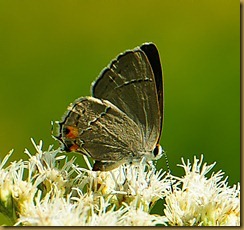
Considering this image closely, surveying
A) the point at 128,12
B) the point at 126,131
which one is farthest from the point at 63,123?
the point at 128,12

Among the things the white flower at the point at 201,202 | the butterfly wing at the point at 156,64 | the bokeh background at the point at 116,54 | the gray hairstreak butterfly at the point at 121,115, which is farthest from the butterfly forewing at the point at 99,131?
the bokeh background at the point at 116,54

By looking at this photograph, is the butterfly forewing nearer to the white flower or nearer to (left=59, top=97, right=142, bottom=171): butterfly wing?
(left=59, top=97, right=142, bottom=171): butterfly wing

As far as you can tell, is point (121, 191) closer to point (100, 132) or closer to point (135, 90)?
point (100, 132)

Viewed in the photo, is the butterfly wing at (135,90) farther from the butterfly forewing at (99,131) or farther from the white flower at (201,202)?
the white flower at (201,202)

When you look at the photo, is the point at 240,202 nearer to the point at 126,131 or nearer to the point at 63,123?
the point at 126,131

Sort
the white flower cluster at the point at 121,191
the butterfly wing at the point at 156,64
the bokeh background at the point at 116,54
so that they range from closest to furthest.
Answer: the white flower cluster at the point at 121,191 → the butterfly wing at the point at 156,64 → the bokeh background at the point at 116,54

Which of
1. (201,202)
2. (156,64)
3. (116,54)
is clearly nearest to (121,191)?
(201,202)
